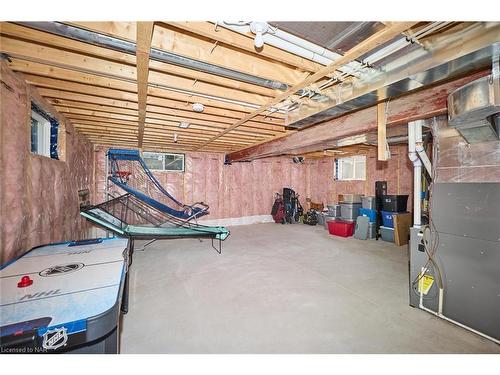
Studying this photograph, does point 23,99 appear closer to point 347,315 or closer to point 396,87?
point 396,87

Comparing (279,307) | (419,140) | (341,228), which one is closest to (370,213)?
(341,228)

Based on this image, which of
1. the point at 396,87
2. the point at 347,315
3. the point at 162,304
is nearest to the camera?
the point at 396,87

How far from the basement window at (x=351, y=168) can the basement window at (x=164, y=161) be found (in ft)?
18.2

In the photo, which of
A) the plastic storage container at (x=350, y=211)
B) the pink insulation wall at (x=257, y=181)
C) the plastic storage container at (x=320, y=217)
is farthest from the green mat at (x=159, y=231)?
the plastic storage container at (x=320, y=217)

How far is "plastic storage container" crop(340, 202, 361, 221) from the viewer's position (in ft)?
20.7

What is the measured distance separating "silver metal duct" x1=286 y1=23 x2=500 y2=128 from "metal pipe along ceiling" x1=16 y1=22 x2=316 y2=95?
24.3 inches

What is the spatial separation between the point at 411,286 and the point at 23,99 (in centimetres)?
474

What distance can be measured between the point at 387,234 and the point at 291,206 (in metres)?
3.28

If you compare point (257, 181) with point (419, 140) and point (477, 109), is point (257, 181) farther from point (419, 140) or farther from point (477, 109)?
point (477, 109)

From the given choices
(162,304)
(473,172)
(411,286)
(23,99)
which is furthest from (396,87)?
(23,99)

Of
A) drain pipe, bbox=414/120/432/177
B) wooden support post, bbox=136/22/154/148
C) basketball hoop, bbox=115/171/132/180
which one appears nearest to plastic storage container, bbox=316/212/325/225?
drain pipe, bbox=414/120/432/177

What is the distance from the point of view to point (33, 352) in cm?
99

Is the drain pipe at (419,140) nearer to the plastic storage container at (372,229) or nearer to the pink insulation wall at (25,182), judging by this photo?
the plastic storage container at (372,229)

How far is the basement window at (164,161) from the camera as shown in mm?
6961
